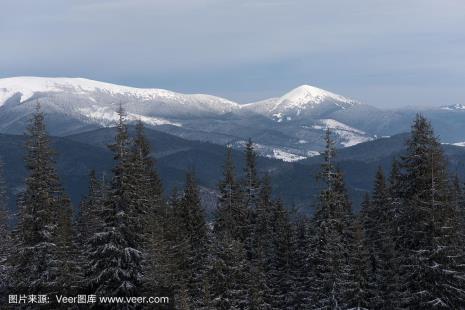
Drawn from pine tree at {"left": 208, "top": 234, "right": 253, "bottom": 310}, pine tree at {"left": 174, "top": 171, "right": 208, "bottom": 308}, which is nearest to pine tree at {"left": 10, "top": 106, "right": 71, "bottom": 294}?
pine tree at {"left": 208, "top": 234, "right": 253, "bottom": 310}

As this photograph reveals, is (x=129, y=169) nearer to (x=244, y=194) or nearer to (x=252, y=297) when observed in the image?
(x=252, y=297)

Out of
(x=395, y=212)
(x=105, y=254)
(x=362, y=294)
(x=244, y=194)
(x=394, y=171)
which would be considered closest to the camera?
(x=105, y=254)

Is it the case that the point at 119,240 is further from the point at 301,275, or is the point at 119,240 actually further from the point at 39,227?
the point at 301,275

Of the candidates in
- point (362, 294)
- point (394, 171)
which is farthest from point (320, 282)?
point (394, 171)

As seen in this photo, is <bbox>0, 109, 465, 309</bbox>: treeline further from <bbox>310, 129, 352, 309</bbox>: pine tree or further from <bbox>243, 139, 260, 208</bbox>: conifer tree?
<bbox>243, 139, 260, 208</bbox>: conifer tree

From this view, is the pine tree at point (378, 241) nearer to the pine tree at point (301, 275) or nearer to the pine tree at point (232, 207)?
the pine tree at point (301, 275)

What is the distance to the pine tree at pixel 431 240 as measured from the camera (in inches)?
1414

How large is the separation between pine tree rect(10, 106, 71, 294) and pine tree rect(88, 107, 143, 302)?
4.64 metres

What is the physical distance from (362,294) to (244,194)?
77.8 ft

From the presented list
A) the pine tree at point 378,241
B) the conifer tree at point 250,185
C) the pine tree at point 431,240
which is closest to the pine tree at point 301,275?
the pine tree at point 378,241

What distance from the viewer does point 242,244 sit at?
48969 mm

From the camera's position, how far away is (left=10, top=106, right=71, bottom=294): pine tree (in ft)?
129

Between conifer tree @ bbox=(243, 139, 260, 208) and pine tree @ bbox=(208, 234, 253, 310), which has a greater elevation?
conifer tree @ bbox=(243, 139, 260, 208)

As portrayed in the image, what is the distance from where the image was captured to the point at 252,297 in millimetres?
47406
